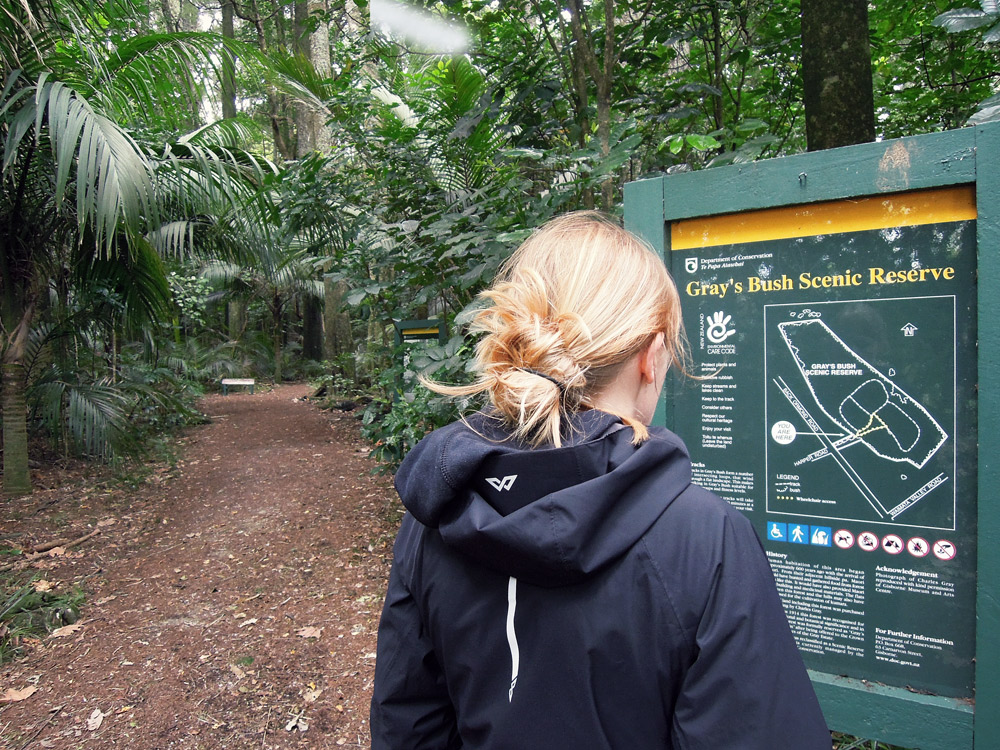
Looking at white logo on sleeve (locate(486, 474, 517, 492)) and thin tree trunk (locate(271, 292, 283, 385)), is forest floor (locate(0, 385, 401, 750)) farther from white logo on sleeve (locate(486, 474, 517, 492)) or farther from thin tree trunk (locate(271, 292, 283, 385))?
thin tree trunk (locate(271, 292, 283, 385))

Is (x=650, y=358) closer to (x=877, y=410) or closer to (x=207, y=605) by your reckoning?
(x=877, y=410)

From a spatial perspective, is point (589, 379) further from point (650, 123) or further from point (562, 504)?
point (650, 123)

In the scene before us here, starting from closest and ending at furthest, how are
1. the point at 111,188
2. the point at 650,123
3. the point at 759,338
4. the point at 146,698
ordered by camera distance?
the point at 759,338 < the point at 146,698 < the point at 650,123 < the point at 111,188

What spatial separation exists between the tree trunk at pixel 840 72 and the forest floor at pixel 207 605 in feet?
10.6

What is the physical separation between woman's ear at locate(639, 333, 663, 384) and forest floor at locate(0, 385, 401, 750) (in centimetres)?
260

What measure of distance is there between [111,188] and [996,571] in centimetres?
528

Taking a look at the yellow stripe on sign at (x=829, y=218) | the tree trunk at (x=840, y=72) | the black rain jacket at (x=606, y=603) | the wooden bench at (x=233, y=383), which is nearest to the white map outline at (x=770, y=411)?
the yellow stripe on sign at (x=829, y=218)

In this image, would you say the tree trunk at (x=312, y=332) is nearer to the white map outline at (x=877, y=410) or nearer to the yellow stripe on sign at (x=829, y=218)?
the yellow stripe on sign at (x=829, y=218)

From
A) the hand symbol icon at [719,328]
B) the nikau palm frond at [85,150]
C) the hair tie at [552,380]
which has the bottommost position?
the hair tie at [552,380]

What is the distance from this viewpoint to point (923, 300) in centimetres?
156

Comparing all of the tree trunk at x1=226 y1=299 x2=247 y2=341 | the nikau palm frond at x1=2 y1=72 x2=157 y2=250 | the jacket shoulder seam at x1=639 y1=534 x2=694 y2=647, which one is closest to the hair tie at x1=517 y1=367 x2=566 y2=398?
the jacket shoulder seam at x1=639 y1=534 x2=694 y2=647

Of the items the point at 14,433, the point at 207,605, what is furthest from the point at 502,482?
the point at 14,433

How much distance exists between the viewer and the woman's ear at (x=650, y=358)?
108 centimetres

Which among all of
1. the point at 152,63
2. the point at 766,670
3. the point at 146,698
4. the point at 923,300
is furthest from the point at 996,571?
the point at 152,63
